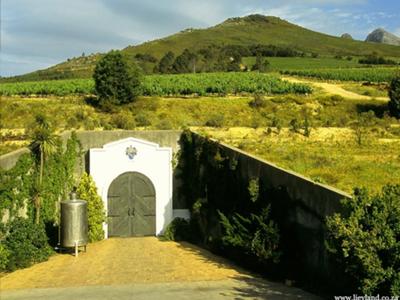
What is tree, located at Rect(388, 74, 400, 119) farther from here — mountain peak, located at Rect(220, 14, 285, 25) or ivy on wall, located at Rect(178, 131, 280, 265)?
mountain peak, located at Rect(220, 14, 285, 25)

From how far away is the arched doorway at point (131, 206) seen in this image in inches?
827

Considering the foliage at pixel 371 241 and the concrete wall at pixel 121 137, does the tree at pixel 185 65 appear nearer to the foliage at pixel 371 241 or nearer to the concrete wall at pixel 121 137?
the concrete wall at pixel 121 137

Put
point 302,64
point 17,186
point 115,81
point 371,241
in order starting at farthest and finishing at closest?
point 302,64, point 115,81, point 17,186, point 371,241

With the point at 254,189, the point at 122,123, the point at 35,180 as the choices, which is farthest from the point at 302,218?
the point at 122,123

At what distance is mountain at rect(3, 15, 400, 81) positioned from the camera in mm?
132625

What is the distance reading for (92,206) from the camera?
20.3 meters

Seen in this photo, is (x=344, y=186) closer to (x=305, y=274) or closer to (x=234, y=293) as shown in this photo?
(x=305, y=274)

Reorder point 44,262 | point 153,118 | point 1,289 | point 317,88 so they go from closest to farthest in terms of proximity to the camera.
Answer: point 1,289
point 44,262
point 153,118
point 317,88

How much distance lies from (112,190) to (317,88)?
1774 inches

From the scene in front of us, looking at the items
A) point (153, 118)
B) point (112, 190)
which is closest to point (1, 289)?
point (112, 190)

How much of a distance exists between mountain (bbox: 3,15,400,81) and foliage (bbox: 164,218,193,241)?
106m

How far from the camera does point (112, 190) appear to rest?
68.9ft

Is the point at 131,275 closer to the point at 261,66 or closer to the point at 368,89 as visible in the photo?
the point at 368,89

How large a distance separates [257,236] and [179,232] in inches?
348
